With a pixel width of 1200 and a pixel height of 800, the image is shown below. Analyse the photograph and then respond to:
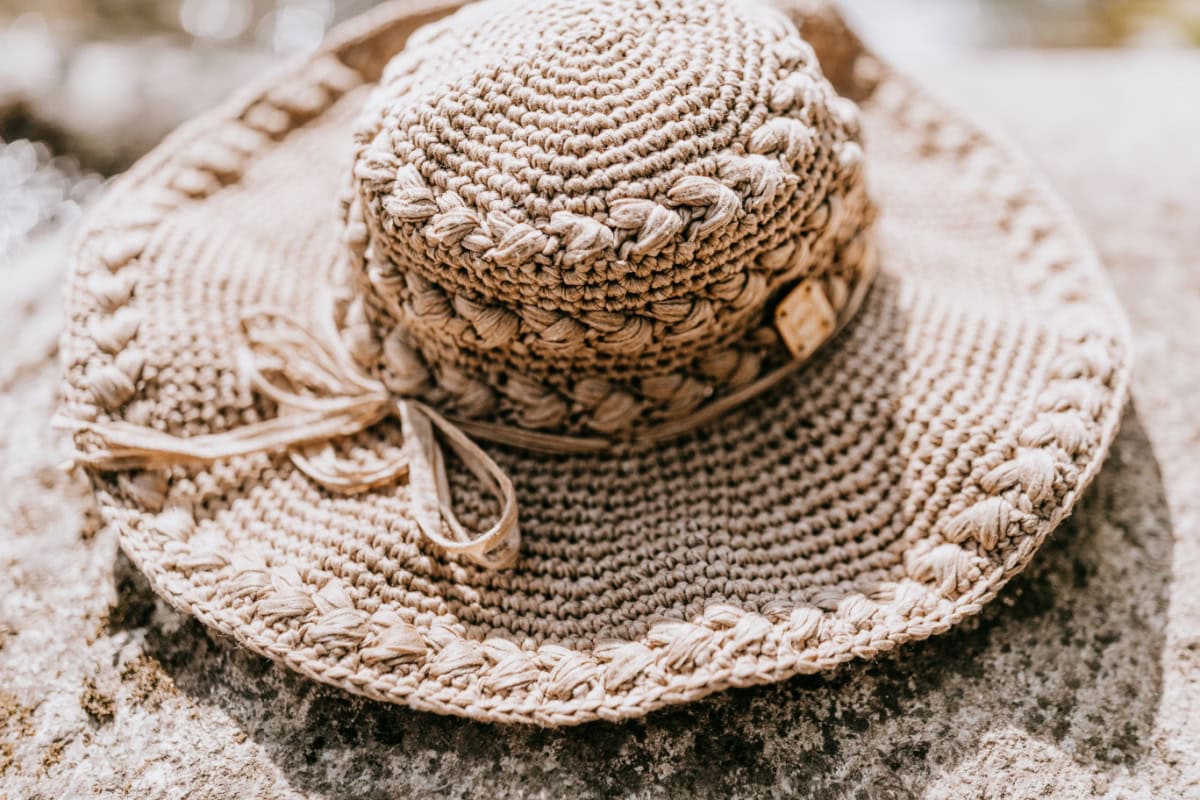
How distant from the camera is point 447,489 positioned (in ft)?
2.84

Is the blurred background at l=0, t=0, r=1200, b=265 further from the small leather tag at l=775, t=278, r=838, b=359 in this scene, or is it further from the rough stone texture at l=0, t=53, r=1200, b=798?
the rough stone texture at l=0, t=53, r=1200, b=798

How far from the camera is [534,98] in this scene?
2.52ft

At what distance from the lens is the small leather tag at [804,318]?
85 cm

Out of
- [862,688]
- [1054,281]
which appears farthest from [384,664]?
[1054,281]

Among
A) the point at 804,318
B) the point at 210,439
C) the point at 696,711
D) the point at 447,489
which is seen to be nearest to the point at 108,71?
the point at 210,439

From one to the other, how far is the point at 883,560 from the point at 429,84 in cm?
60

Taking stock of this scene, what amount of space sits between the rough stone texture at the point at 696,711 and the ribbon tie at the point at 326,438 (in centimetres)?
18

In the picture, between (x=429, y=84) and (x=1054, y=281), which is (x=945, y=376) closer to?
(x=1054, y=281)

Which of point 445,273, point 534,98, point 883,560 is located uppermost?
point 534,98

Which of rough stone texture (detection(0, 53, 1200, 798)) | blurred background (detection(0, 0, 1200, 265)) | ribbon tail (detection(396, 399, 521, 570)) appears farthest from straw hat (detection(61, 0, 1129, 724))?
blurred background (detection(0, 0, 1200, 265))

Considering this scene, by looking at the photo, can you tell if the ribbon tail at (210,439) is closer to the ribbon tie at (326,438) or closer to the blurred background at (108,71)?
the ribbon tie at (326,438)

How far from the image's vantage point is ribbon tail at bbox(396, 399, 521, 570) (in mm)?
823

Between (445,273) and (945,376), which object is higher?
(445,273)

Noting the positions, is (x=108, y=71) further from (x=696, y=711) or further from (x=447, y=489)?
(x=696, y=711)
